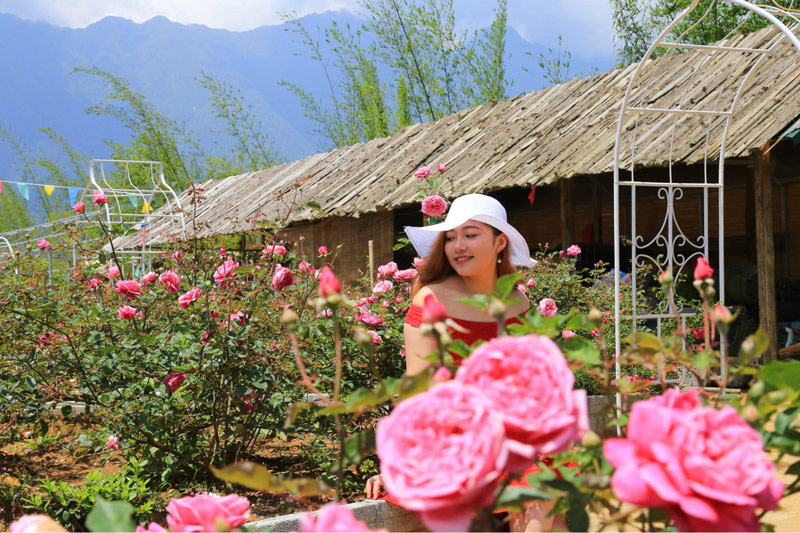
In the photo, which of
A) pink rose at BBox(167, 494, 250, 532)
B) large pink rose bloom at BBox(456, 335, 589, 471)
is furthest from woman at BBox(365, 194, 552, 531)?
large pink rose bloom at BBox(456, 335, 589, 471)

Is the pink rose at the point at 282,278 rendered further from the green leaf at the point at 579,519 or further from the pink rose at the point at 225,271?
the green leaf at the point at 579,519

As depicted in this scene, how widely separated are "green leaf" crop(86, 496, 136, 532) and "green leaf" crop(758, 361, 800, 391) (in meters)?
0.59

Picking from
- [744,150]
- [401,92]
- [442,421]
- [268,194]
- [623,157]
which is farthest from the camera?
[401,92]

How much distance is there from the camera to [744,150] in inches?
250

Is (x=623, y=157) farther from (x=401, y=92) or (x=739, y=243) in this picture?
(x=401, y=92)

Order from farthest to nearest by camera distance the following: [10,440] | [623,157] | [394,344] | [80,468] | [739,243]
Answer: [739,243]
[623,157]
[80,468]
[394,344]
[10,440]

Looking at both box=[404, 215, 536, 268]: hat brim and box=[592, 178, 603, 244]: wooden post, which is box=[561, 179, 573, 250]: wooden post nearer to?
box=[592, 178, 603, 244]: wooden post

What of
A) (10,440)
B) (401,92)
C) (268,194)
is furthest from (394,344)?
(401,92)

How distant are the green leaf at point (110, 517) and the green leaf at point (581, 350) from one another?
1.52 ft

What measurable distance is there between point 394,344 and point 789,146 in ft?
22.6

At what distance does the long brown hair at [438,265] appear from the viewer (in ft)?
9.32

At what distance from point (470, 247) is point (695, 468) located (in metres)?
2.17

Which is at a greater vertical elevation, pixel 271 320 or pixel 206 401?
pixel 271 320

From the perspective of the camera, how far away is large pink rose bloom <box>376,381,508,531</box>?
1.86 ft
